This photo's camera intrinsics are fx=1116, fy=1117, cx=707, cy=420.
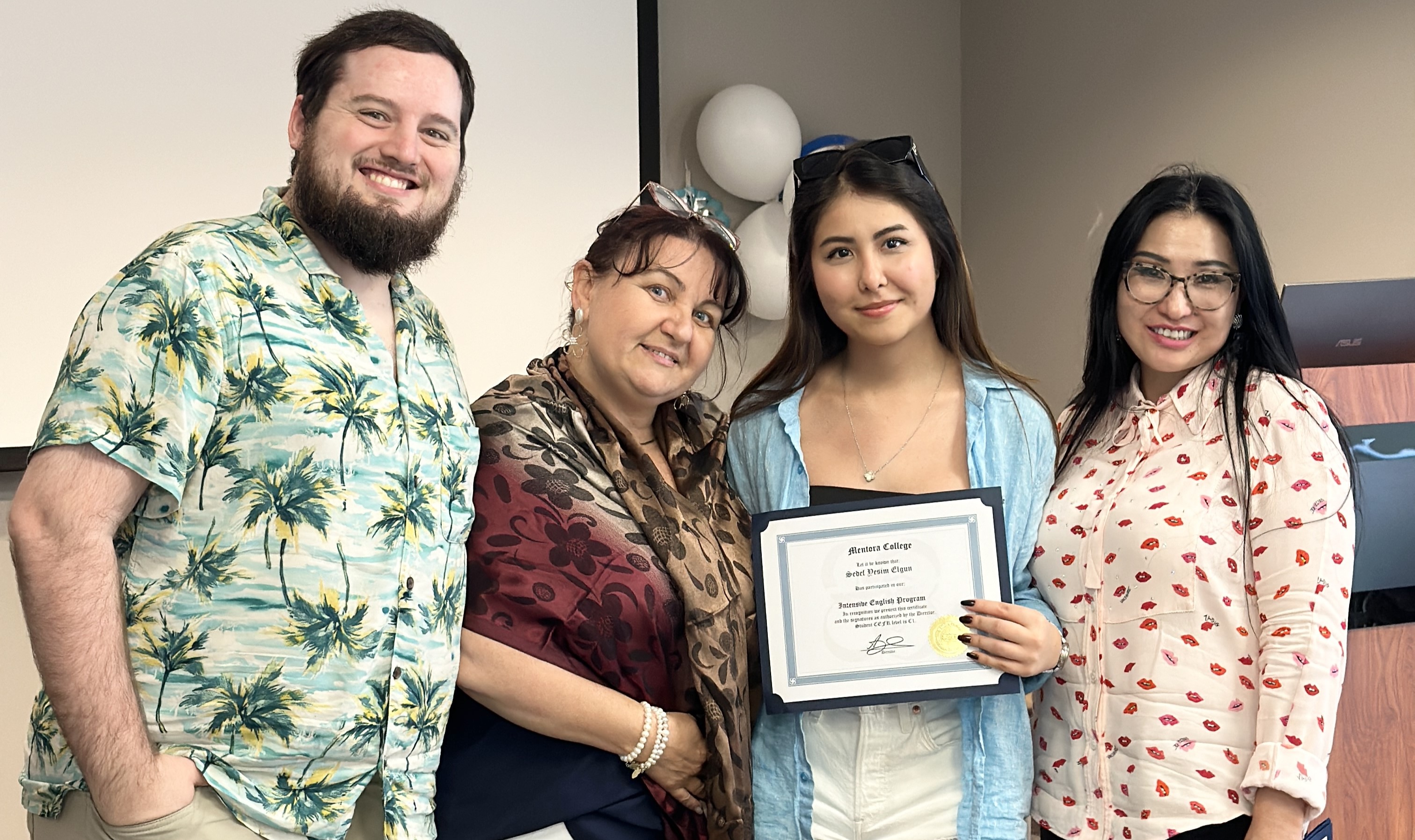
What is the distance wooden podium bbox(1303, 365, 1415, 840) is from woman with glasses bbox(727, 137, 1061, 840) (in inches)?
27.8

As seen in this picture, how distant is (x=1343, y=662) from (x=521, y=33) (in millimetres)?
2901

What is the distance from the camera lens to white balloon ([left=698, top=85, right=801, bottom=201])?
4094 mm

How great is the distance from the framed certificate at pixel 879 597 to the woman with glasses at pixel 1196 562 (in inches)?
9.0

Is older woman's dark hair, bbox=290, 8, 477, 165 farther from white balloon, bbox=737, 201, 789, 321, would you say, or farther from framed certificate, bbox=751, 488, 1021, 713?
white balloon, bbox=737, 201, 789, 321

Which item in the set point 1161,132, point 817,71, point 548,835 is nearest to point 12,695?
point 548,835

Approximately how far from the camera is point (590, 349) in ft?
6.02

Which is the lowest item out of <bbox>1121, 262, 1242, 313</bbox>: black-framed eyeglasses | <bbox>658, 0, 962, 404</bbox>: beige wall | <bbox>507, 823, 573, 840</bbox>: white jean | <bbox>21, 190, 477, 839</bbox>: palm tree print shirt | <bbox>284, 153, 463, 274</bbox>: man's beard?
<bbox>507, 823, 573, 840</bbox>: white jean

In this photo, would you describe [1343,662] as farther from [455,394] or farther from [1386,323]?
[455,394]

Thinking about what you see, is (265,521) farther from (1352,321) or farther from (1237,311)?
(1352,321)

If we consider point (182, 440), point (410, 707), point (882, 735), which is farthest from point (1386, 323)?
point (182, 440)

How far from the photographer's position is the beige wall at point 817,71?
436 centimetres

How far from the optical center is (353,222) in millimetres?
1547

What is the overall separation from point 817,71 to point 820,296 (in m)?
3.03

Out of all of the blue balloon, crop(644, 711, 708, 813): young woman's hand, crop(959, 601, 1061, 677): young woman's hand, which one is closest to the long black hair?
crop(959, 601, 1061, 677): young woman's hand
